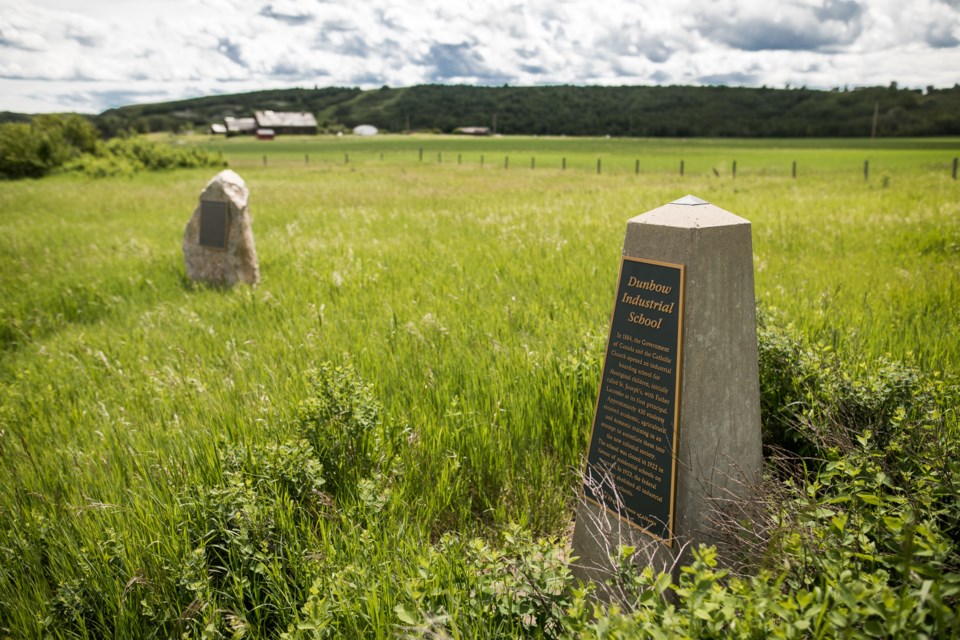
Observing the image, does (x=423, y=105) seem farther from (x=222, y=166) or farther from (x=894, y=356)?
(x=894, y=356)

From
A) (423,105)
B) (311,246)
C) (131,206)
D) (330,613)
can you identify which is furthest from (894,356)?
(423,105)

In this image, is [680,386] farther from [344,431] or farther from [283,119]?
[283,119]

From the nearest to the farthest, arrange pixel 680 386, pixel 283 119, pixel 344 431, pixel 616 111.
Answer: pixel 680 386, pixel 344 431, pixel 283 119, pixel 616 111

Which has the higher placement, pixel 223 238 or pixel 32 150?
pixel 32 150

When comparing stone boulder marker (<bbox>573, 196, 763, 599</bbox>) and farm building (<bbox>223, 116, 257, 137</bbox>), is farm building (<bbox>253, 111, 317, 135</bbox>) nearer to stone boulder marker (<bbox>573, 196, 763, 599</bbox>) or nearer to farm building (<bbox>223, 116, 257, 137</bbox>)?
farm building (<bbox>223, 116, 257, 137</bbox>)

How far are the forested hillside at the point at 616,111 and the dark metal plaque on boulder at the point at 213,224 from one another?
107957mm

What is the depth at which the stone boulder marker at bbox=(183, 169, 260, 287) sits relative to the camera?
32.7 ft

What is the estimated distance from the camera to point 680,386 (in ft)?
9.98

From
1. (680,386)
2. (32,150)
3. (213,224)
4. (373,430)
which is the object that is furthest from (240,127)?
(680,386)

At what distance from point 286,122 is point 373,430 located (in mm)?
136660

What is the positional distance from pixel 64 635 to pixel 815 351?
5.45 metres

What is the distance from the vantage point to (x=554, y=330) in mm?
6137

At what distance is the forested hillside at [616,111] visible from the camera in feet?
348

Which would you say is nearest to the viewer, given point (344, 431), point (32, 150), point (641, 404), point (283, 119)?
point (641, 404)
